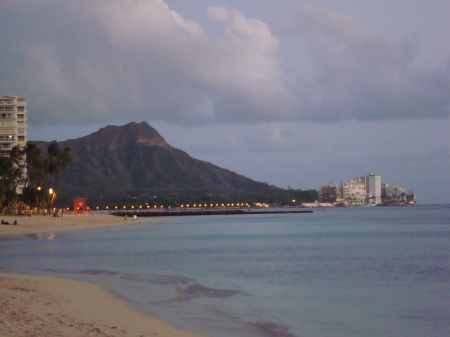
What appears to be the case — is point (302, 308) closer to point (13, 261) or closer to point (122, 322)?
point (122, 322)

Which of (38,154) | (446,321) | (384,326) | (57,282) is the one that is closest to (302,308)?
(384,326)

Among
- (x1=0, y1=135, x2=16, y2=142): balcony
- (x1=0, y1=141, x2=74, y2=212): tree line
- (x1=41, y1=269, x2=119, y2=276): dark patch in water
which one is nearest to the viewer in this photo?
(x1=41, y1=269, x2=119, y2=276): dark patch in water

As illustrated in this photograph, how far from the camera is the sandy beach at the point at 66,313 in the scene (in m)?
10.8

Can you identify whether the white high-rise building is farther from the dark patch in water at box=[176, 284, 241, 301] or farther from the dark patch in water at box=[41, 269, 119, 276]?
the dark patch in water at box=[176, 284, 241, 301]

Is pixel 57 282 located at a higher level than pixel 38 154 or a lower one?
lower

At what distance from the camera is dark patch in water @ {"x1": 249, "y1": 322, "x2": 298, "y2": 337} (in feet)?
41.9

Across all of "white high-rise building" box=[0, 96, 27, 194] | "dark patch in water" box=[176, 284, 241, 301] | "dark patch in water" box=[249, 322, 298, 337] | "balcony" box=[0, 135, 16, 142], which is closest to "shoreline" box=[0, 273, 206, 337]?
"dark patch in water" box=[249, 322, 298, 337]

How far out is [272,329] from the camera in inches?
524

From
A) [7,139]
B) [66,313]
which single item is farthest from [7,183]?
[66,313]

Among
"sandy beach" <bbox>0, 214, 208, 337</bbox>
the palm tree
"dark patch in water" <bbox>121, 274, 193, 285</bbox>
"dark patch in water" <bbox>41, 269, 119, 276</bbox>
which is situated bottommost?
"dark patch in water" <bbox>121, 274, 193, 285</bbox>

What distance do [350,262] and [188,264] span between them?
8.39 metres

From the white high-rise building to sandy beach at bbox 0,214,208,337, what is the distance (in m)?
102

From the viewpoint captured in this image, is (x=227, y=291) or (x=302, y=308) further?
(x=227, y=291)

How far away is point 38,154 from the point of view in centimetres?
9206
